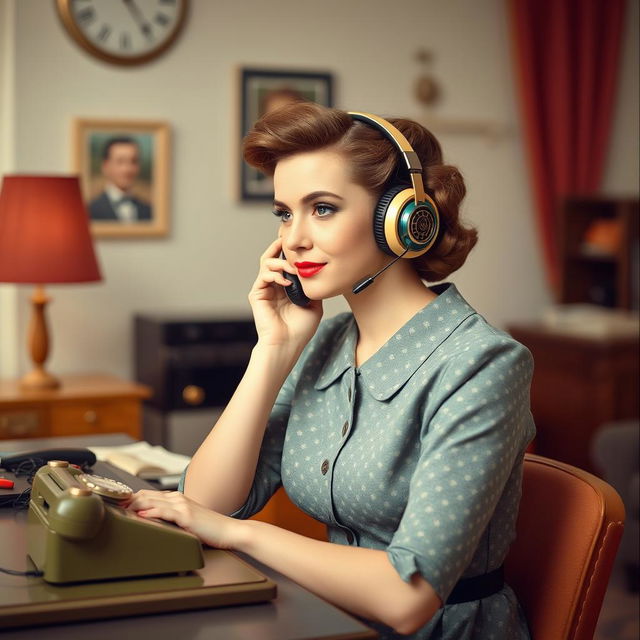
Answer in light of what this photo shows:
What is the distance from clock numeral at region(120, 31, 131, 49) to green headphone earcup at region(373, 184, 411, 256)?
325 cm

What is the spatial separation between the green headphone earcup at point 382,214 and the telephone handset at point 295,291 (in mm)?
218

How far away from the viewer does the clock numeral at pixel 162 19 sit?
4.73 metres

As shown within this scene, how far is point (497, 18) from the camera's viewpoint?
5.54 meters

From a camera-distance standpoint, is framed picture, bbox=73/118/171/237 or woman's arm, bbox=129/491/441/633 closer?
woman's arm, bbox=129/491/441/633

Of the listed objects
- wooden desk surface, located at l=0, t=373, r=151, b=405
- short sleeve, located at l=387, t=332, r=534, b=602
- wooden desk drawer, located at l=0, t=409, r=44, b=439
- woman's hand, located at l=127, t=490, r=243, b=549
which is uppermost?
short sleeve, located at l=387, t=332, r=534, b=602

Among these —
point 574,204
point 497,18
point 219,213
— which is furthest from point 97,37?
point 574,204

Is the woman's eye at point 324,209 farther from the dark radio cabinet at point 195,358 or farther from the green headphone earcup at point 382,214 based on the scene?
the dark radio cabinet at point 195,358

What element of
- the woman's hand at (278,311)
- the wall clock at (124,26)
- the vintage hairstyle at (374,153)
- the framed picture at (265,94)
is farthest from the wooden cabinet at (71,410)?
the vintage hairstyle at (374,153)

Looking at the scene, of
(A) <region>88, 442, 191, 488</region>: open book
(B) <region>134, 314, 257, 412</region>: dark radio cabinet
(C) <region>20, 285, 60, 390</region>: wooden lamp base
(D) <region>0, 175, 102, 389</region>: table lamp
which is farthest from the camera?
(B) <region>134, 314, 257, 412</region>: dark radio cabinet

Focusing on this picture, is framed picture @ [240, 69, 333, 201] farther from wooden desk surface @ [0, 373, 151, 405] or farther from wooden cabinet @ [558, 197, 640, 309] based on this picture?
wooden cabinet @ [558, 197, 640, 309]

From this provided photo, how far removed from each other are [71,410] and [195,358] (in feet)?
1.90

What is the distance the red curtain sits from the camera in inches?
219

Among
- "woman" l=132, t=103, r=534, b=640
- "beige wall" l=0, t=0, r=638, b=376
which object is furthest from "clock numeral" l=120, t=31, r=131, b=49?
"woman" l=132, t=103, r=534, b=640

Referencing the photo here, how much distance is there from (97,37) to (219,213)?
98cm
